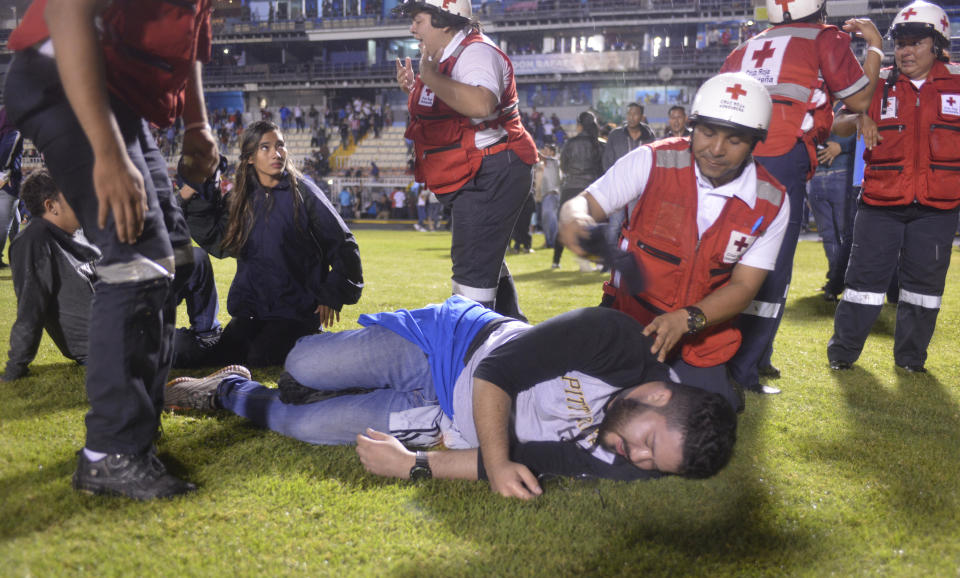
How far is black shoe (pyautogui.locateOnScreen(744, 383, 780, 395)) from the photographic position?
142 inches

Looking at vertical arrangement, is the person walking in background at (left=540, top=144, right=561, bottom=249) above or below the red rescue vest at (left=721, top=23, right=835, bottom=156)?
below

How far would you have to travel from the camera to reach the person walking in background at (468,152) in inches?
130

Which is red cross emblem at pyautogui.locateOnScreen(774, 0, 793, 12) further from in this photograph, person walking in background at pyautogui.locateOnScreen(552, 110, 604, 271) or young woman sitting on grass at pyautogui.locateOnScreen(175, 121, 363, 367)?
person walking in background at pyautogui.locateOnScreen(552, 110, 604, 271)

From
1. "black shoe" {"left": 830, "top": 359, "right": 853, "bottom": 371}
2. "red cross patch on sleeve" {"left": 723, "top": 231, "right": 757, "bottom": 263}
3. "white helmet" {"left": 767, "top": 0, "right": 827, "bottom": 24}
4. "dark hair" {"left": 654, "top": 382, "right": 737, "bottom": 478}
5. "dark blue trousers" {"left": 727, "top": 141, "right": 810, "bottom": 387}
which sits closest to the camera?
"dark hair" {"left": 654, "top": 382, "right": 737, "bottom": 478}

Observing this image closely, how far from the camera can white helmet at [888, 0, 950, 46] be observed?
386cm

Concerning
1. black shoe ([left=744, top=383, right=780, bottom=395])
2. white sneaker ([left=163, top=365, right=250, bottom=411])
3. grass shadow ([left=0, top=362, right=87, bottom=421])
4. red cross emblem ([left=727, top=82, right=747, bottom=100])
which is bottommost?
black shoe ([left=744, top=383, right=780, bottom=395])

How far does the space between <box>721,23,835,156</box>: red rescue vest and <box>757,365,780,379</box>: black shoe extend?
126 cm

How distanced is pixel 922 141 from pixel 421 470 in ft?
11.7

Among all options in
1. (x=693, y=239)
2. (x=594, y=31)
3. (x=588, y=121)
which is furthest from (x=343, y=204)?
(x=693, y=239)

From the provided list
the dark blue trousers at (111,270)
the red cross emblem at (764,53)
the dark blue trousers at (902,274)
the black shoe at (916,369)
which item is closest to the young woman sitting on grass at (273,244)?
the dark blue trousers at (111,270)

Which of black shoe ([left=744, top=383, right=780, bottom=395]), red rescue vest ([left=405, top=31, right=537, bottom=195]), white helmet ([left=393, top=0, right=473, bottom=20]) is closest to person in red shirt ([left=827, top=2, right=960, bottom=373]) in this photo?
black shoe ([left=744, top=383, right=780, bottom=395])

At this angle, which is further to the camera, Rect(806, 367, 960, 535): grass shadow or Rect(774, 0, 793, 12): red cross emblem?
Rect(774, 0, 793, 12): red cross emblem

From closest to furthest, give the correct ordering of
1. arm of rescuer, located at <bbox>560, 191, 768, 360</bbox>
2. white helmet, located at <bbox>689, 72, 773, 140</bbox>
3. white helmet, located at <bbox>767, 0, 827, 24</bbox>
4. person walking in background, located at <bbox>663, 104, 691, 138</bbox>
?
arm of rescuer, located at <bbox>560, 191, 768, 360</bbox> → white helmet, located at <bbox>689, 72, 773, 140</bbox> → white helmet, located at <bbox>767, 0, 827, 24</bbox> → person walking in background, located at <bbox>663, 104, 691, 138</bbox>

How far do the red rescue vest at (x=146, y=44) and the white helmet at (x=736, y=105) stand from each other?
1.74 m
